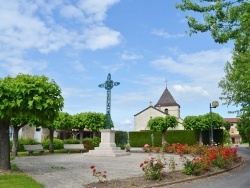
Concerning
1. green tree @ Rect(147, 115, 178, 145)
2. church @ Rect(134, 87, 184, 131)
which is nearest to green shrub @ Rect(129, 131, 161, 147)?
green tree @ Rect(147, 115, 178, 145)

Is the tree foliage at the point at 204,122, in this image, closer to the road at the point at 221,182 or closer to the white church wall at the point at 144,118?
the road at the point at 221,182

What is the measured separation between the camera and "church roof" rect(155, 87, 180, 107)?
80.4 m

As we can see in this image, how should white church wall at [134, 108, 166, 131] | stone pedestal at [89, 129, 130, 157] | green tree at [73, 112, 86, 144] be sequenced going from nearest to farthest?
stone pedestal at [89, 129, 130, 157], green tree at [73, 112, 86, 144], white church wall at [134, 108, 166, 131]

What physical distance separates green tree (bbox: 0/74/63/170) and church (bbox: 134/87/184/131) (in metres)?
52.7

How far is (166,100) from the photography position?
82000 millimetres

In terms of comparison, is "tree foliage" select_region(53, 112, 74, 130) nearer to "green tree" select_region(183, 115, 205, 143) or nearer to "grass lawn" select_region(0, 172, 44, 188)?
"green tree" select_region(183, 115, 205, 143)

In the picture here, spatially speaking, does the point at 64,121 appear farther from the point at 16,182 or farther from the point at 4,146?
the point at 16,182

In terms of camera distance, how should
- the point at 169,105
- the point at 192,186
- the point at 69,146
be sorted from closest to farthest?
1. the point at 192,186
2. the point at 69,146
3. the point at 169,105

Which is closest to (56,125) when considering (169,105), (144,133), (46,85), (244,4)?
(144,133)

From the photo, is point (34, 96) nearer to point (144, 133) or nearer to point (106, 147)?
point (106, 147)

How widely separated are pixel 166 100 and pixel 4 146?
6962 cm

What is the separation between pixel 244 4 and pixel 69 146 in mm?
22470

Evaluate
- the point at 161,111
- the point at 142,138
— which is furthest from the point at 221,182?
the point at 161,111

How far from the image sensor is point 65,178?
481 inches
